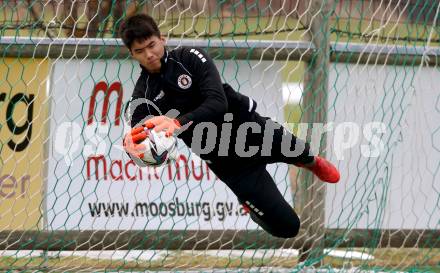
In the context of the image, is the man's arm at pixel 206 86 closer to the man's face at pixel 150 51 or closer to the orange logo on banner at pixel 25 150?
the man's face at pixel 150 51

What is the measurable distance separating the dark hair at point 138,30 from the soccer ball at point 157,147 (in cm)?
54

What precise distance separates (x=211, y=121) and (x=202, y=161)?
1.00 meters

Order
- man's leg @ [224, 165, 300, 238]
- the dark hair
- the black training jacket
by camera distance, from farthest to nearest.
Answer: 1. man's leg @ [224, 165, 300, 238]
2. the black training jacket
3. the dark hair

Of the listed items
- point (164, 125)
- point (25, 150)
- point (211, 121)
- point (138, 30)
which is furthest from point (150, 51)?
point (25, 150)

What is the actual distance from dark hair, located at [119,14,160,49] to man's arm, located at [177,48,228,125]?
25 centimetres

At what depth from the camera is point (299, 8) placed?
257 inches

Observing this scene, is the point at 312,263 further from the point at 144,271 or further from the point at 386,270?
the point at 144,271

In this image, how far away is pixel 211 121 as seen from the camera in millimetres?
5309

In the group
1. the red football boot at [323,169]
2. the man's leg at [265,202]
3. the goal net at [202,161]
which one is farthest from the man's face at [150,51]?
the red football boot at [323,169]

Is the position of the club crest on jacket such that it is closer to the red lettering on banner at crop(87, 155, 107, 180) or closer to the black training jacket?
the black training jacket

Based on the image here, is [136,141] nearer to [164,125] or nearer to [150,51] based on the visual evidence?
[164,125]

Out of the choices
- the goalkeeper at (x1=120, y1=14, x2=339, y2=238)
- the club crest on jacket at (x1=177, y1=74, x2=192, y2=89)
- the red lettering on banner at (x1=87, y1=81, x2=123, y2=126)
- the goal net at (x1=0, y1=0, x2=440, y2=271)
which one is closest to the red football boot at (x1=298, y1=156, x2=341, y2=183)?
the goalkeeper at (x1=120, y1=14, x2=339, y2=238)

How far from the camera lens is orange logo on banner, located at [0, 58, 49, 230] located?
609 cm

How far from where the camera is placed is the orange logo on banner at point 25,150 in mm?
6086
